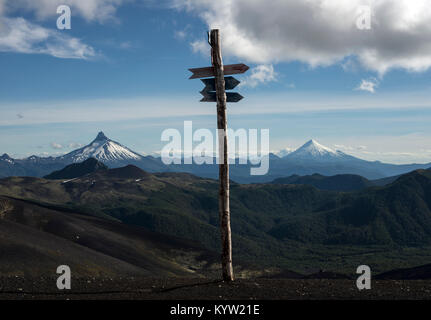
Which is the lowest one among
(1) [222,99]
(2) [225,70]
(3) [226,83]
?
(1) [222,99]

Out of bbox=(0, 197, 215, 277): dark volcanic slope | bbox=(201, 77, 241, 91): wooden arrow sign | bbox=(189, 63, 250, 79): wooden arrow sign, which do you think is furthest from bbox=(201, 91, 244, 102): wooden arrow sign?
bbox=(0, 197, 215, 277): dark volcanic slope

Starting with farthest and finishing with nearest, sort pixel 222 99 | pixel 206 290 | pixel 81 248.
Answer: pixel 81 248
pixel 222 99
pixel 206 290

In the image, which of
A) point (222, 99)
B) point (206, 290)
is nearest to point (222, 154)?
point (222, 99)

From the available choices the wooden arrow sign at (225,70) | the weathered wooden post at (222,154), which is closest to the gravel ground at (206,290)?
the weathered wooden post at (222,154)

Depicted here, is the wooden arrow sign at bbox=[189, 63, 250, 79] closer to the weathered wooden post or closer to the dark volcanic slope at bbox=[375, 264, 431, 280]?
the weathered wooden post

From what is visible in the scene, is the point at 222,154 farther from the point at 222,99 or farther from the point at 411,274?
the point at 411,274

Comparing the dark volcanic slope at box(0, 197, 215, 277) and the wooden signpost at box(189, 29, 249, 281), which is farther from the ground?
the wooden signpost at box(189, 29, 249, 281)
